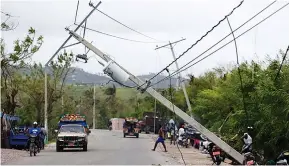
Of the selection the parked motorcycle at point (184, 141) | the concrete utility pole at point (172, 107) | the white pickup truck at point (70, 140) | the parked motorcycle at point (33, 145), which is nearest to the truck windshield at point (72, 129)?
the white pickup truck at point (70, 140)

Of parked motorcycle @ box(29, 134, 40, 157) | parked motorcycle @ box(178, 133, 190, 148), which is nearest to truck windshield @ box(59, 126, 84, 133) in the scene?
parked motorcycle @ box(29, 134, 40, 157)

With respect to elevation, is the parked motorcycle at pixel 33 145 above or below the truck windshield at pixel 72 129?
below

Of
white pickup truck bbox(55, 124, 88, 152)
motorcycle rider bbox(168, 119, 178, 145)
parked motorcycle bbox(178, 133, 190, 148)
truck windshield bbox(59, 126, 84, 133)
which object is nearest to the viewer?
white pickup truck bbox(55, 124, 88, 152)

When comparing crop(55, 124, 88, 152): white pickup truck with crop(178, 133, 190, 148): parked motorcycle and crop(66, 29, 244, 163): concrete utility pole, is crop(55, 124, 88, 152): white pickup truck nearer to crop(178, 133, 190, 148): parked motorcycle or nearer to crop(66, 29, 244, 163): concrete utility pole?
crop(66, 29, 244, 163): concrete utility pole

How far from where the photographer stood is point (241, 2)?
17219mm

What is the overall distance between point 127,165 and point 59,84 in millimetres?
35107

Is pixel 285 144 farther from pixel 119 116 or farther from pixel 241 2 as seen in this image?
pixel 119 116

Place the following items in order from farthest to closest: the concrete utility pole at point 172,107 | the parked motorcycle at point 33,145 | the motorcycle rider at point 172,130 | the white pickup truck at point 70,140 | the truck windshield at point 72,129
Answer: the motorcycle rider at point 172,130, the truck windshield at point 72,129, the white pickup truck at point 70,140, the parked motorcycle at point 33,145, the concrete utility pole at point 172,107

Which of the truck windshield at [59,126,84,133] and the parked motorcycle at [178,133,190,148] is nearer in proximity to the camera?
the truck windshield at [59,126,84,133]

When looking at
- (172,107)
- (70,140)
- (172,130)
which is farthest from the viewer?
(172,130)

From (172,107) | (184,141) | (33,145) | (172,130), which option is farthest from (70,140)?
(172,130)

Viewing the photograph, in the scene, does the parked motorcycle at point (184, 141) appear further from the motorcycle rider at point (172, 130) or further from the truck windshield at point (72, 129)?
the truck windshield at point (72, 129)

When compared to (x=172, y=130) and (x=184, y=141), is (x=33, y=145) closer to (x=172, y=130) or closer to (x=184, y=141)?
(x=184, y=141)

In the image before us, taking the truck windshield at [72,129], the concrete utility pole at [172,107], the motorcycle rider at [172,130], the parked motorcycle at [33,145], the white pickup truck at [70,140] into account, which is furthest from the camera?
the motorcycle rider at [172,130]
